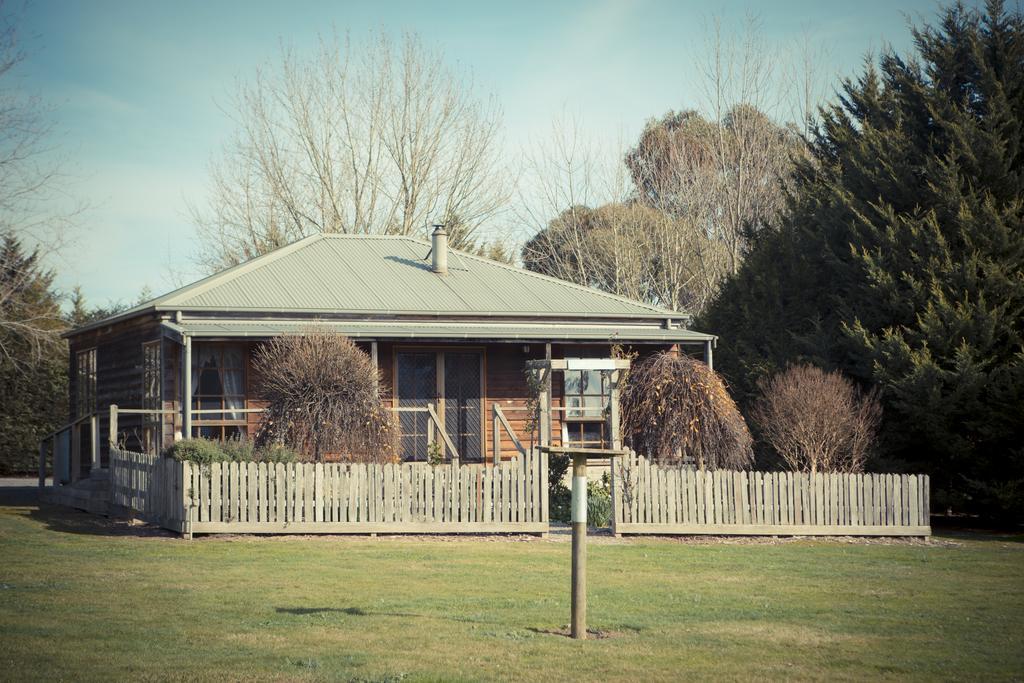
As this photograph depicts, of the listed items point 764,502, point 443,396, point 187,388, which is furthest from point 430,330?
point 764,502

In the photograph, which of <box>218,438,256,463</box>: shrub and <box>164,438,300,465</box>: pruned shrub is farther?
<box>218,438,256,463</box>: shrub

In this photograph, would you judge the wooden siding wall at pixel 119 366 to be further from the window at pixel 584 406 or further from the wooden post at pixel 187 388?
the window at pixel 584 406

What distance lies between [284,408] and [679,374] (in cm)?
643

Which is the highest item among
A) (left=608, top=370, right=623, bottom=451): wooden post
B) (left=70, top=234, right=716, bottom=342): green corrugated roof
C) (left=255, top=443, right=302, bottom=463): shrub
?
(left=70, top=234, right=716, bottom=342): green corrugated roof

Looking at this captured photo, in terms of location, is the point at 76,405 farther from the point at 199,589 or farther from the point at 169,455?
the point at 199,589

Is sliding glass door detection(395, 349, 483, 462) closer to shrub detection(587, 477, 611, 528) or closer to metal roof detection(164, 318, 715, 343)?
metal roof detection(164, 318, 715, 343)

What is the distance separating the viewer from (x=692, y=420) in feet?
61.5

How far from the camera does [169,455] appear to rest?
669 inches

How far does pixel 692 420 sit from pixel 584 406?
5.50 metres

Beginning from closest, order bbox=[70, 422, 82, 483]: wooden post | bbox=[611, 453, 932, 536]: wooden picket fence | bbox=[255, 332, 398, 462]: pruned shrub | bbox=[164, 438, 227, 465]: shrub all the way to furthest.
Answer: bbox=[164, 438, 227, 465]: shrub → bbox=[611, 453, 932, 536]: wooden picket fence → bbox=[255, 332, 398, 462]: pruned shrub → bbox=[70, 422, 82, 483]: wooden post

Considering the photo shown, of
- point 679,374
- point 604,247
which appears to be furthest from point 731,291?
point 604,247

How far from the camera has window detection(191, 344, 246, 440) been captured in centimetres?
2178

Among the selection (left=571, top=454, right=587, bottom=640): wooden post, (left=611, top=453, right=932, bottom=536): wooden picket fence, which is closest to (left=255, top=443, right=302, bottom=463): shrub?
(left=611, top=453, right=932, bottom=536): wooden picket fence

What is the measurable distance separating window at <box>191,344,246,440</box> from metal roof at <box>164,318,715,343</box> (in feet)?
2.02
